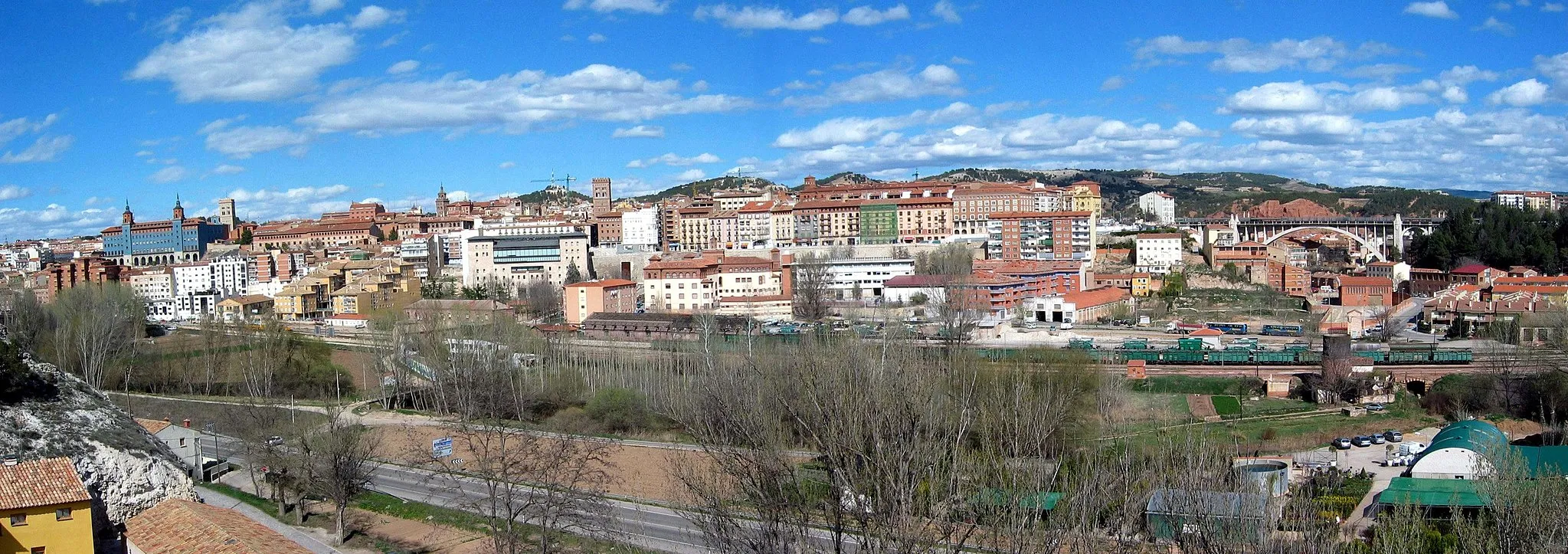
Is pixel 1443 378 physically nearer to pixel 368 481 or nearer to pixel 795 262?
pixel 368 481

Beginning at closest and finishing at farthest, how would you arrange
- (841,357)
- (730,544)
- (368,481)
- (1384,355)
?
1. (730,544)
2. (841,357)
3. (368,481)
4. (1384,355)

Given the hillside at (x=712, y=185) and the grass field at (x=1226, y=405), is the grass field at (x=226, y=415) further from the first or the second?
the hillside at (x=712, y=185)

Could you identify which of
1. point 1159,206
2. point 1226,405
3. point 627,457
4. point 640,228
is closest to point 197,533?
point 627,457

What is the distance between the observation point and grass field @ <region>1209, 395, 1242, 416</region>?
2453 centimetres

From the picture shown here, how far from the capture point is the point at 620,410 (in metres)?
23.7

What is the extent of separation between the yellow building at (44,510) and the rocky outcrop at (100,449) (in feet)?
3.52

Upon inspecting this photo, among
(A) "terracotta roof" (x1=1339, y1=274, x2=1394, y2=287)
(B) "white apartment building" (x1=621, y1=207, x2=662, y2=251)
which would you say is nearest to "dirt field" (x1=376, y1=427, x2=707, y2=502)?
(A) "terracotta roof" (x1=1339, y1=274, x2=1394, y2=287)

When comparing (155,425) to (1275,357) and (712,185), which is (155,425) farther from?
(712,185)

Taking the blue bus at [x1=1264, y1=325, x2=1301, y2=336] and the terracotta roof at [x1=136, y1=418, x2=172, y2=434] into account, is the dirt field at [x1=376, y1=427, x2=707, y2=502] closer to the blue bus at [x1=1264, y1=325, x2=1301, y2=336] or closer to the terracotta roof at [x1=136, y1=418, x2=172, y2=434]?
the terracotta roof at [x1=136, y1=418, x2=172, y2=434]

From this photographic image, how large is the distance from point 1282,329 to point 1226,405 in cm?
1081

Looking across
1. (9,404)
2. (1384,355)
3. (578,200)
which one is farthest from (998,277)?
(578,200)

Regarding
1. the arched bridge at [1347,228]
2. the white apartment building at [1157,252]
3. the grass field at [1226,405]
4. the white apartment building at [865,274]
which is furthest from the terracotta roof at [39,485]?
the arched bridge at [1347,228]

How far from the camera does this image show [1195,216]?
8219cm

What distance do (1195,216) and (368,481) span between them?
7487 cm
